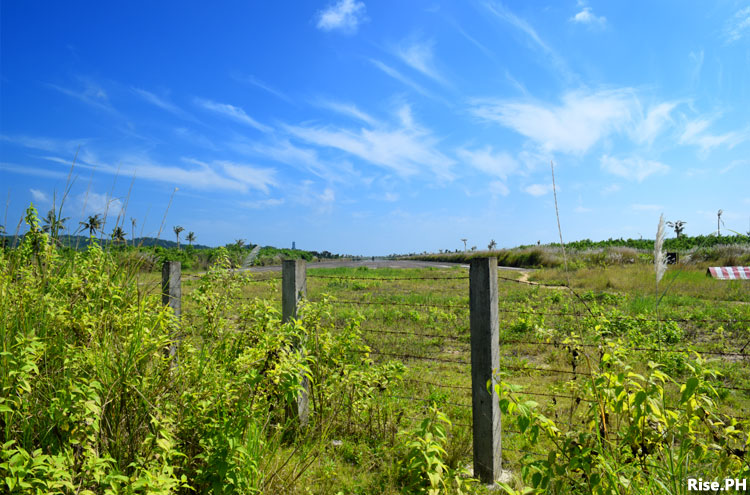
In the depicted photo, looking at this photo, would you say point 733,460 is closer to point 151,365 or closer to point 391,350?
point 151,365

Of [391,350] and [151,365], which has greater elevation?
[151,365]

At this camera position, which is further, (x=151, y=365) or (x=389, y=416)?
(x=389, y=416)

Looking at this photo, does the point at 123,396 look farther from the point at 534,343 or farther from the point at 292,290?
the point at 534,343

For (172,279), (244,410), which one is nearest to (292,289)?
(172,279)

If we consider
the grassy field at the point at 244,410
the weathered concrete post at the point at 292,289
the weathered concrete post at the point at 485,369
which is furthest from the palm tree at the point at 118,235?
the weathered concrete post at the point at 485,369

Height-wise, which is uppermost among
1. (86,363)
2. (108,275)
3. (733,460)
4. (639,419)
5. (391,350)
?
(108,275)

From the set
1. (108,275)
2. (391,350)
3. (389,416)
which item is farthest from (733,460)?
(391,350)

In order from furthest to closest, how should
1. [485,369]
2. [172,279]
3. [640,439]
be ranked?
[172,279] → [485,369] → [640,439]

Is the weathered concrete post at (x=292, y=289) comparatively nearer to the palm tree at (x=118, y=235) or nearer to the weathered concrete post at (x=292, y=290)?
the weathered concrete post at (x=292, y=290)

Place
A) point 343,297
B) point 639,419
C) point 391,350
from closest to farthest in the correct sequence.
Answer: point 639,419, point 391,350, point 343,297

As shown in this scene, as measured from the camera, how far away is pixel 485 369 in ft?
9.87

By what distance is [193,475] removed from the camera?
2.43 m

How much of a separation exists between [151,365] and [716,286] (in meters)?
15.3

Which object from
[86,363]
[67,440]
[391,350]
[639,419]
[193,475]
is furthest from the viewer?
[391,350]
